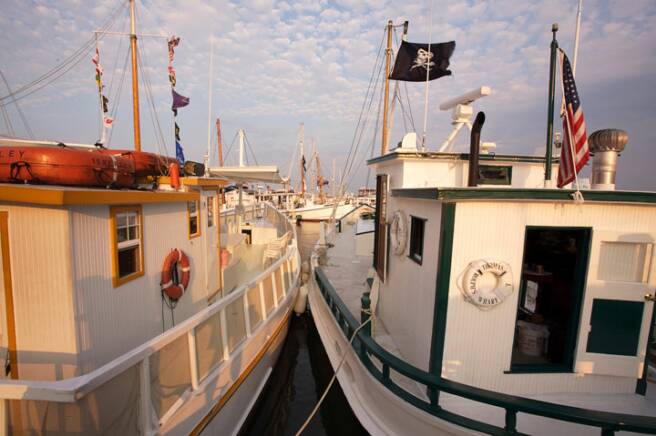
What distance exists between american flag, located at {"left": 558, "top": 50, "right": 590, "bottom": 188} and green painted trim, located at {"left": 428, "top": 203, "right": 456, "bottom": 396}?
203cm

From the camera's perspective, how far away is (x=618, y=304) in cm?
406

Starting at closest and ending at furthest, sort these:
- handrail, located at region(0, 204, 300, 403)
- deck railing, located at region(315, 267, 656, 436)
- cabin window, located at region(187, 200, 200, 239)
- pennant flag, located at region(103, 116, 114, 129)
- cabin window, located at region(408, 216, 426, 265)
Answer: handrail, located at region(0, 204, 300, 403), deck railing, located at region(315, 267, 656, 436), cabin window, located at region(408, 216, 426, 265), cabin window, located at region(187, 200, 200, 239), pennant flag, located at region(103, 116, 114, 129)

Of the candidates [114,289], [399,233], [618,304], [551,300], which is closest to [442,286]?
[399,233]

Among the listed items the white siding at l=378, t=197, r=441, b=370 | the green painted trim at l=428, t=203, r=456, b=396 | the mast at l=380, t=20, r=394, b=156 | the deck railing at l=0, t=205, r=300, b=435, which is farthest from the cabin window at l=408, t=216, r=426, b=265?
the mast at l=380, t=20, r=394, b=156

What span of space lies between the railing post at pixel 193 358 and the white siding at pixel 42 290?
1.26 meters

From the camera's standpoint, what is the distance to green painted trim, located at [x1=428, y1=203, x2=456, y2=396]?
3949 millimetres

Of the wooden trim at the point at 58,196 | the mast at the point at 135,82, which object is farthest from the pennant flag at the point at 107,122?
the wooden trim at the point at 58,196

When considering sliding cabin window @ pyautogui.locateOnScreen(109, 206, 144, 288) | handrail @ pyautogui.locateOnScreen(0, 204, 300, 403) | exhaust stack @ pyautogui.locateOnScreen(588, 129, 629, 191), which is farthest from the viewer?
exhaust stack @ pyautogui.locateOnScreen(588, 129, 629, 191)

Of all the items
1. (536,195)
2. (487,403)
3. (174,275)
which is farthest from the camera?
(174,275)

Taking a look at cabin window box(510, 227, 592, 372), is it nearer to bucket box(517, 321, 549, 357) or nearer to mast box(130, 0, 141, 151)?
bucket box(517, 321, 549, 357)

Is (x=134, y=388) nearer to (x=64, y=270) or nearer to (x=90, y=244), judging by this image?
(x=64, y=270)

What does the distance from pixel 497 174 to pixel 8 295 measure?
7751 millimetres

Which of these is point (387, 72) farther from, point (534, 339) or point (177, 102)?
point (534, 339)

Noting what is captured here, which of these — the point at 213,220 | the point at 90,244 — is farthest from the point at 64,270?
the point at 213,220
